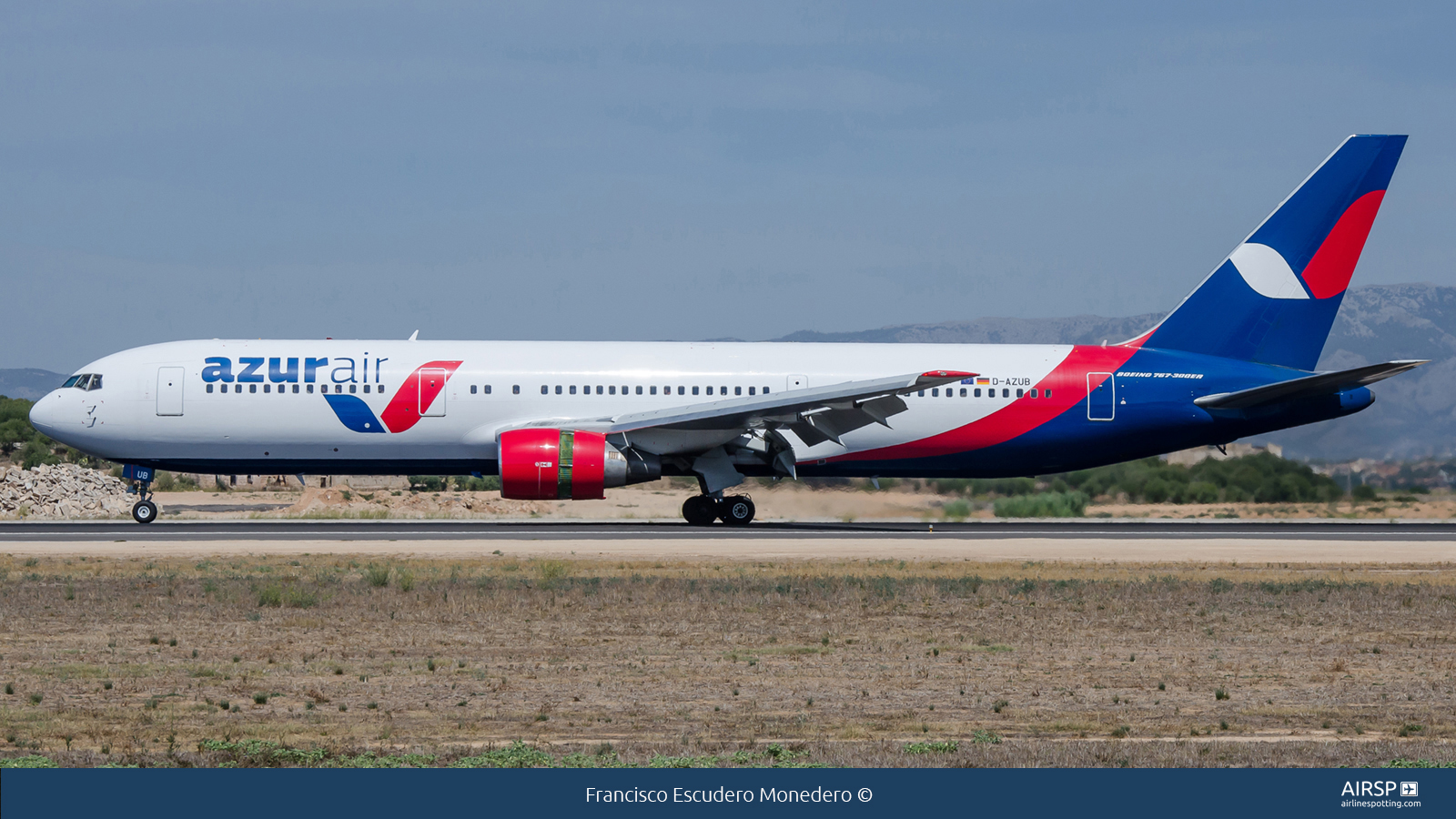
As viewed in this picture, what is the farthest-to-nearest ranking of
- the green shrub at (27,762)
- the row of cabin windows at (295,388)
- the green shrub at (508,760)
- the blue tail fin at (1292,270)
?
the blue tail fin at (1292,270) → the row of cabin windows at (295,388) → the green shrub at (508,760) → the green shrub at (27,762)

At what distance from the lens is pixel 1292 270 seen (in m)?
31.2

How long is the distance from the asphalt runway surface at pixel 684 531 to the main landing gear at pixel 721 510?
10.4 inches

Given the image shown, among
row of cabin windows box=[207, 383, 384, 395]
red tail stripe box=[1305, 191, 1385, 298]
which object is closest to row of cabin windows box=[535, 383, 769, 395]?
row of cabin windows box=[207, 383, 384, 395]

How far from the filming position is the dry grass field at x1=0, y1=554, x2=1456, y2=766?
888 cm

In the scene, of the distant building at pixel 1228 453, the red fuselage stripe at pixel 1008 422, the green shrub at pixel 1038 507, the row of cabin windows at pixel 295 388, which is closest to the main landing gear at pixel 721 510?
the red fuselage stripe at pixel 1008 422

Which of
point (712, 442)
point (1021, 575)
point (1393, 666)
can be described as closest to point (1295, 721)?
point (1393, 666)

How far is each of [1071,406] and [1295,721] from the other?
20.6 metres

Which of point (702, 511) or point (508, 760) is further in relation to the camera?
point (702, 511)

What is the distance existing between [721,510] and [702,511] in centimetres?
42

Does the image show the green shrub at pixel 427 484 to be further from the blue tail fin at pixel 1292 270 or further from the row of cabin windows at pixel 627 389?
the blue tail fin at pixel 1292 270

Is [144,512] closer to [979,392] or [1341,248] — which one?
[979,392]

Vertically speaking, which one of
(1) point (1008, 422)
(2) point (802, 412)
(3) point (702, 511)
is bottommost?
(3) point (702, 511)

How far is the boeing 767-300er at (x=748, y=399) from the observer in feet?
91.8

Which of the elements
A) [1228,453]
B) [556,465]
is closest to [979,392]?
[556,465]
